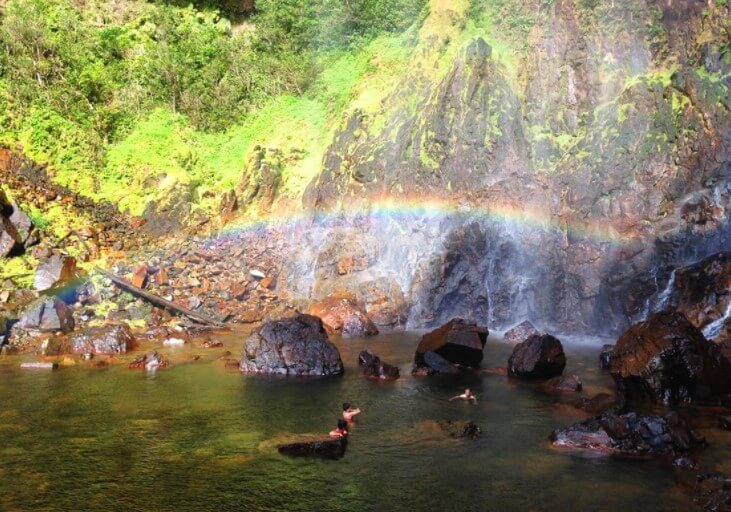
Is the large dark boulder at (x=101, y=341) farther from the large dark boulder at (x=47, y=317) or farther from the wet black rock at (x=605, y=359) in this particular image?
the wet black rock at (x=605, y=359)

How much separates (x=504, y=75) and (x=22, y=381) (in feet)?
93.6

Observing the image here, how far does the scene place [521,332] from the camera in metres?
26.7

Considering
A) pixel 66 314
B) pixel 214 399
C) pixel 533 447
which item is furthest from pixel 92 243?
pixel 533 447

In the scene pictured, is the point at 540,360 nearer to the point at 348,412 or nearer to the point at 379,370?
the point at 379,370

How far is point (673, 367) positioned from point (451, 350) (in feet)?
23.6

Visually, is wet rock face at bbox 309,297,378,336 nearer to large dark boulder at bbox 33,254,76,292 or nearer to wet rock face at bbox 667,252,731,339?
large dark boulder at bbox 33,254,76,292

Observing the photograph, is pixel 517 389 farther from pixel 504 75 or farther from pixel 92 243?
pixel 92 243

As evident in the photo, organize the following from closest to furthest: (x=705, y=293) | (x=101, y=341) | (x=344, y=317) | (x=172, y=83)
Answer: (x=705, y=293) < (x=101, y=341) < (x=344, y=317) < (x=172, y=83)

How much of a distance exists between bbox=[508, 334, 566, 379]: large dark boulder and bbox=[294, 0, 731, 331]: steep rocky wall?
7539 mm

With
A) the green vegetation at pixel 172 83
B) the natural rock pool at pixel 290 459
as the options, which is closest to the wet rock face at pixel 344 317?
the natural rock pool at pixel 290 459

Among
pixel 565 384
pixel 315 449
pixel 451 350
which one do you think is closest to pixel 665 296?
pixel 565 384

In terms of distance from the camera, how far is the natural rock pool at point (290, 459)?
11023mm

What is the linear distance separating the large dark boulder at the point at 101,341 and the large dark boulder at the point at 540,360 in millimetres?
15252

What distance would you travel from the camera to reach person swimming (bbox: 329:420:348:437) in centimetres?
1413
